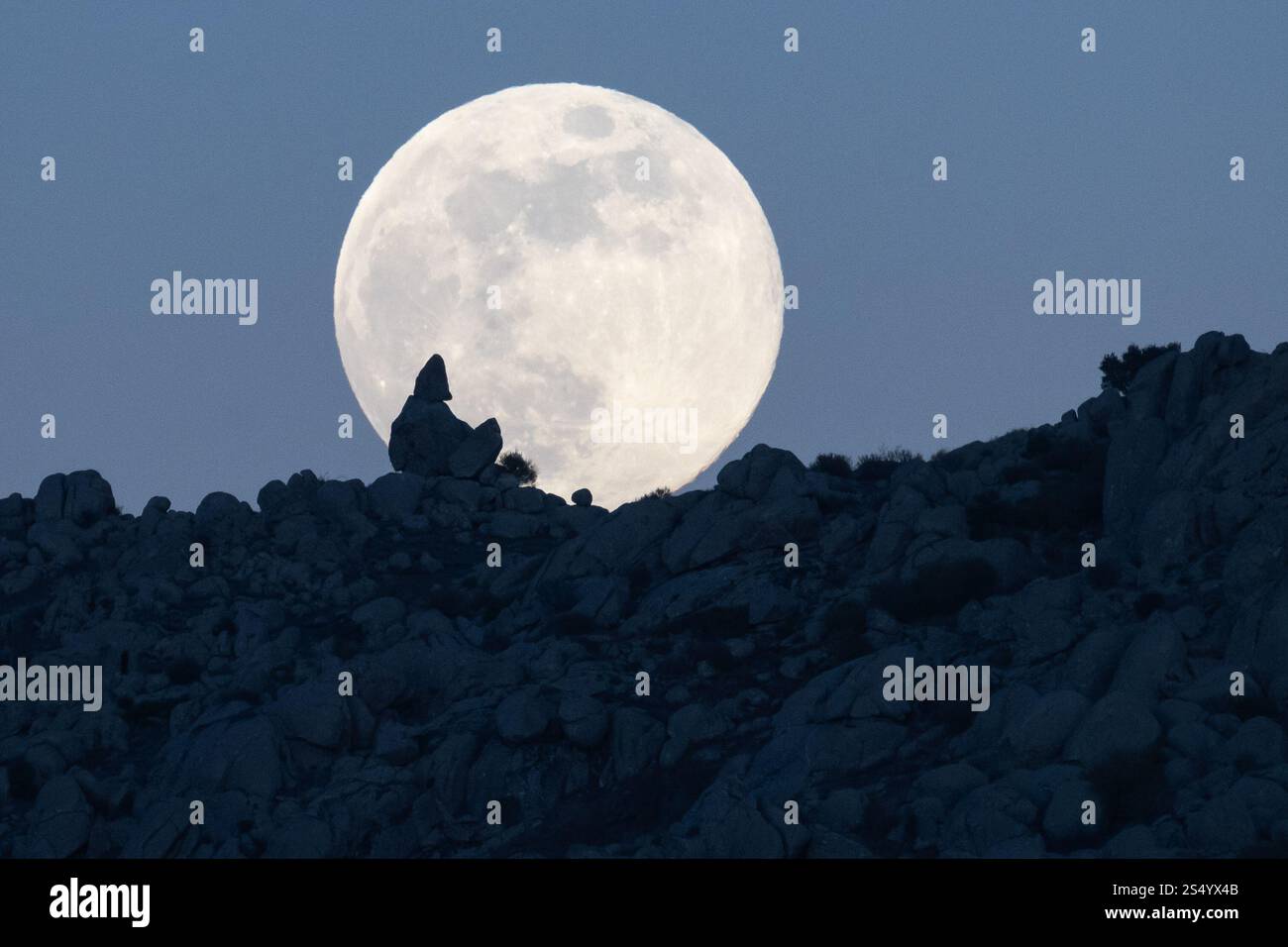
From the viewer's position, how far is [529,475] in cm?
7425

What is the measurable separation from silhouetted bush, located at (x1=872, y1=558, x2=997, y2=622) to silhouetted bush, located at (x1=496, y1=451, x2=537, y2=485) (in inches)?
1019

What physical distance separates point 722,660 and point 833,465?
17923mm

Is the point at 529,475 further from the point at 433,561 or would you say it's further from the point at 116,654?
the point at 116,654

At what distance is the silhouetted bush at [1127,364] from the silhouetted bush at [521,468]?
2217cm

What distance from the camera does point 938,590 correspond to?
4975 cm

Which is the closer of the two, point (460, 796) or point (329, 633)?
point (460, 796)

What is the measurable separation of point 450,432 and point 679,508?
14.1 meters

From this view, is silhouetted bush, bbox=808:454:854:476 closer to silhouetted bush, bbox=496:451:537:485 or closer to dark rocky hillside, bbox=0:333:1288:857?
dark rocky hillside, bbox=0:333:1288:857

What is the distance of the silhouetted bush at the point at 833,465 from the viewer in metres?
65.5

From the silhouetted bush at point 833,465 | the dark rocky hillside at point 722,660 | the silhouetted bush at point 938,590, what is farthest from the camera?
the silhouetted bush at point 833,465

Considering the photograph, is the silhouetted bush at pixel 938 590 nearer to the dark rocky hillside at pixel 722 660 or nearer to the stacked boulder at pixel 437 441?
the dark rocky hillside at pixel 722 660

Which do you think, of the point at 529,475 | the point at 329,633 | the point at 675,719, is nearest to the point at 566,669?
the point at 675,719

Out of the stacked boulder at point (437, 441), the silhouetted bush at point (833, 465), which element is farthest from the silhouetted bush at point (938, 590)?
the stacked boulder at point (437, 441)
